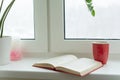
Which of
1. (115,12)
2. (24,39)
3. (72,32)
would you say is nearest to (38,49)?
(24,39)

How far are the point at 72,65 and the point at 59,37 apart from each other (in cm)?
29

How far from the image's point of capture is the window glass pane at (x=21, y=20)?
130 cm

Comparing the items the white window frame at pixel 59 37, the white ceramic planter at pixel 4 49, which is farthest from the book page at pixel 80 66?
the white ceramic planter at pixel 4 49

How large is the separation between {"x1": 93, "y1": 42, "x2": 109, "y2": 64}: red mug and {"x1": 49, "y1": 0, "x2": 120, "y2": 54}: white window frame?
0.13 m

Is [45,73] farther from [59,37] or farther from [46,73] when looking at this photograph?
[59,37]

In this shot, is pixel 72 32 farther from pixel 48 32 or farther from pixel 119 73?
pixel 119 73

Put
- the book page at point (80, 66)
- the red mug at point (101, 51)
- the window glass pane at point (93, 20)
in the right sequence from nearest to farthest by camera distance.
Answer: the book page at point (80, 66), the red mug at point (101, 51), the window glass pane at point (93, 20)

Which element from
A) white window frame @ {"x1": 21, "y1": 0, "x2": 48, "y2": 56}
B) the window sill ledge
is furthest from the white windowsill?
white window frame @ {"x1": 21, "y1": 0, "x2": 48, "y2": 56}

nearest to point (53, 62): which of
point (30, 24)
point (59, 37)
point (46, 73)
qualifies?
point (46, 73)

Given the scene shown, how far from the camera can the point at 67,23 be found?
1.27 metres

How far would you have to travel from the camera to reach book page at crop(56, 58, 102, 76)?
3.12 feet

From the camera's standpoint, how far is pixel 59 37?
4.13 feet

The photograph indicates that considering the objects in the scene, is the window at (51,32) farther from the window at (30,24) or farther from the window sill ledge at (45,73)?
the window sill ledge at (45,73)

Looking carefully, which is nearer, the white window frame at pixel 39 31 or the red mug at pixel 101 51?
the red mug at pixel 101 51
